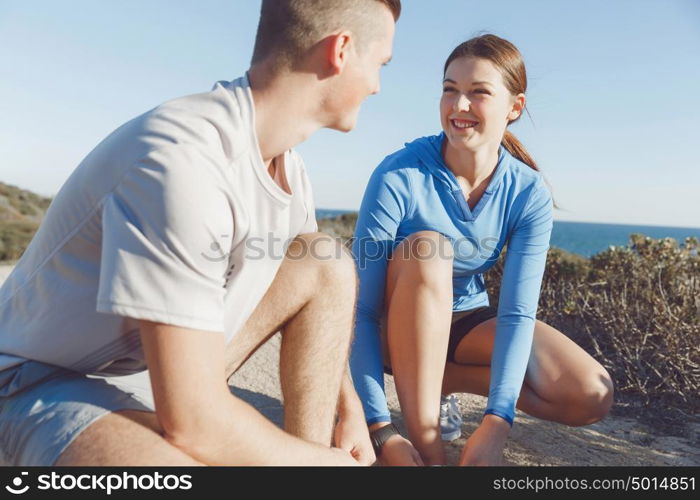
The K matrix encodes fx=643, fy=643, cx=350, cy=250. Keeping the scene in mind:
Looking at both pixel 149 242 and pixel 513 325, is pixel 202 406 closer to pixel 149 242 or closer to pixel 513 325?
pixel 149 242

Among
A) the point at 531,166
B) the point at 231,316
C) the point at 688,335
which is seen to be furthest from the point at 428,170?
the point at 688,335

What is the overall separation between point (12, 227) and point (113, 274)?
28.1 ft

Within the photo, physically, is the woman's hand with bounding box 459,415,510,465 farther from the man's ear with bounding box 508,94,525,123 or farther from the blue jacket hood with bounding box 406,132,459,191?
the man's ear with bounding box 508,94,525,123

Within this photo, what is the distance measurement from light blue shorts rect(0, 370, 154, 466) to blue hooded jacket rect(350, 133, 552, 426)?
3.05 ft

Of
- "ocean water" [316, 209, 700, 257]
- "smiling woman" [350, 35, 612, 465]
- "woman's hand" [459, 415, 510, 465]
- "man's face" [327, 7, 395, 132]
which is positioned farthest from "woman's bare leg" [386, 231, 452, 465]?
"ocean water" [316, 209, 700, 257]

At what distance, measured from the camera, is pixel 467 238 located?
8.07ft

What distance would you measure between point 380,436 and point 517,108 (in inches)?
55.8

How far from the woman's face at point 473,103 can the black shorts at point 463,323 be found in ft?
2.17

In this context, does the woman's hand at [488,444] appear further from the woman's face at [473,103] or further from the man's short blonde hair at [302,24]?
the man's short blonde hair at [302,24]

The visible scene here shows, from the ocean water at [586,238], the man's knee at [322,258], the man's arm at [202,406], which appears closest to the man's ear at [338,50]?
the man's knee at [322,258]

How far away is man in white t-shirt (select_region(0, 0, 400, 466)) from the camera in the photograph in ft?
4.16

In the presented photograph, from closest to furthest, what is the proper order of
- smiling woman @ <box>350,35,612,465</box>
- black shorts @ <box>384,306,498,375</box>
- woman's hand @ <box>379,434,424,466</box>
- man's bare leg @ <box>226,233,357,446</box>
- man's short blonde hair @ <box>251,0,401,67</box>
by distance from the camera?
1. man's short blonde hair @ <box>251,0,401,67</box>
2. man's bare leg @ <box>226,233,357,446</box>
3. woman's hand @ <box>379,434,424,466</box>
4. smiling woman @ <box>350,35,612,465</box>
5. black shorts @ <box>384,306,498,375</box>

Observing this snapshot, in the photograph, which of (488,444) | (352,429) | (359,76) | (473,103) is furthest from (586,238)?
(359,76)
